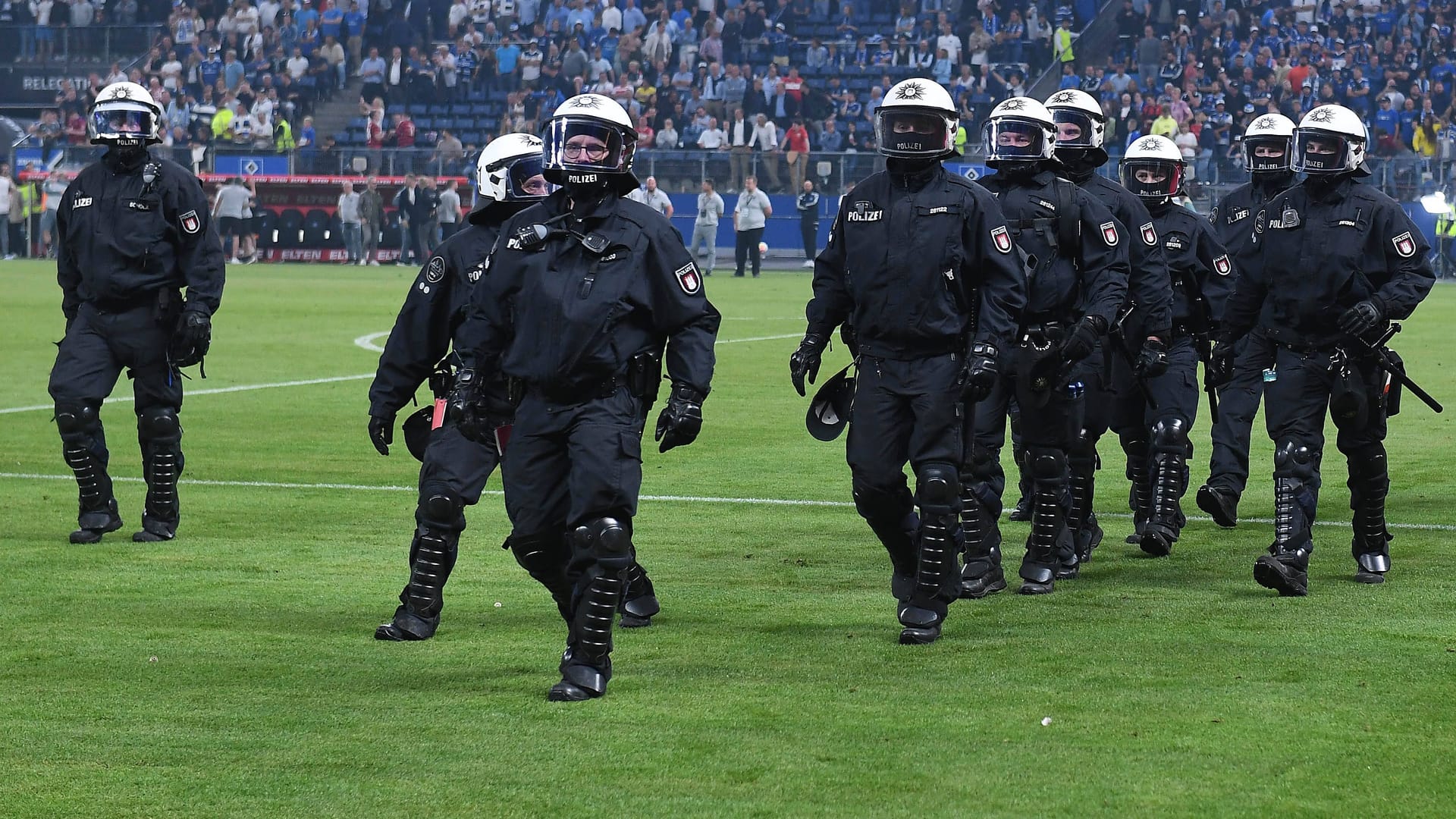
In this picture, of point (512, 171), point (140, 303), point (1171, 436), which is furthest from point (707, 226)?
point (512, 171)

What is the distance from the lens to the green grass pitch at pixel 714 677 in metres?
5.54

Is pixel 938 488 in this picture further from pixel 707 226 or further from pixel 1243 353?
pixel 707 226

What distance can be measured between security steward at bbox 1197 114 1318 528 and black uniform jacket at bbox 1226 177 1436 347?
0.11 m

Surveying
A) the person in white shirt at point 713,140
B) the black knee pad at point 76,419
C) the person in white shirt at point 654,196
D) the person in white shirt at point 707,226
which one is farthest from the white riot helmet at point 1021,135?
the person in white shirt at point 713,140

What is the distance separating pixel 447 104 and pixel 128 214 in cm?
3734

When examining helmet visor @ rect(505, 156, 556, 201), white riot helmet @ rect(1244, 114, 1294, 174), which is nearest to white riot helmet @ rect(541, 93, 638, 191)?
helmet visor @ rect(505, 156, 556, 201)

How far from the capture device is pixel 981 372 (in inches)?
301

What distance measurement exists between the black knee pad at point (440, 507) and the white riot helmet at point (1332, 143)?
409cm

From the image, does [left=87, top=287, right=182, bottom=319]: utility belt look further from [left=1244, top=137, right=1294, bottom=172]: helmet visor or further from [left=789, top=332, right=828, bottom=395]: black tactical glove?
[left=1244, top=137, right=1294, bottom=172]: helmet visor

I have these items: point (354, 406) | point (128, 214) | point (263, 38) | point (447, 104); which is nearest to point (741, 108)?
point (447, 104)

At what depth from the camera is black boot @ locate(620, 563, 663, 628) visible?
8164mm

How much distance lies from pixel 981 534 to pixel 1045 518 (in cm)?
34

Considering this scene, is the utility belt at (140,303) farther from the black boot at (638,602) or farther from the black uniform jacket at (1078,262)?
the black uniform jacket at (1078,262)

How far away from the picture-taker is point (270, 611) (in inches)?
331
